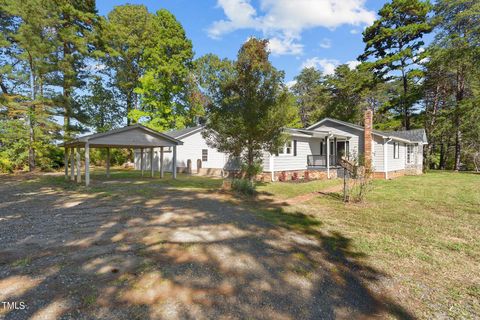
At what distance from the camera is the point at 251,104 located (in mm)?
10664

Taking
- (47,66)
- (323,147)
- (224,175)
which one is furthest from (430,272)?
(47,66)

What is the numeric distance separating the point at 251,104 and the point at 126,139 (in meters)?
7.28

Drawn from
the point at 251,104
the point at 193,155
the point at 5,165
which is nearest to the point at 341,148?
the point at 193,155

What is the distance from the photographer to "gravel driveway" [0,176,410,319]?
283 centimetres

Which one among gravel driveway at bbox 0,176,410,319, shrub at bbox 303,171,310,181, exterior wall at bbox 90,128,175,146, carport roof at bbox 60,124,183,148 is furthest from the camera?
shrub at bbox 303,171,310,181

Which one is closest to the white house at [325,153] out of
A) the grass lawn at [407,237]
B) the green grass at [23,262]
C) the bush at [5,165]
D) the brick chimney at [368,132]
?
the brick chimney at [368,132]

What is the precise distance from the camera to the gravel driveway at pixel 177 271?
111 inches

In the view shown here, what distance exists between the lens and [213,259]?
4.08m

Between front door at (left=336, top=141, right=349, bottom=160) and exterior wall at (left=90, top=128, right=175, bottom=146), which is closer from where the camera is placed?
exterior wall at (left=90, top=128, right=175, bottom=146)

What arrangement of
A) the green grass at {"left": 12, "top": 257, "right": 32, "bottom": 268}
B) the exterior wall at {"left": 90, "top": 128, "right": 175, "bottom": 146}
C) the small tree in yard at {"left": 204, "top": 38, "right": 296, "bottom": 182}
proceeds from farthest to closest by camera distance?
the exterior wall at {"left": 90, "top": 128, "right": 175, "bottom": 146} → the small tree in yard at {"left": 204, "top": 38, "right": 296, "bottom": 182} → the green grass at {"left": 12, "top": 257, "right": 32, "bottom": 268}

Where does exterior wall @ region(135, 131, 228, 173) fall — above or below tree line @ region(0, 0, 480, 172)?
below

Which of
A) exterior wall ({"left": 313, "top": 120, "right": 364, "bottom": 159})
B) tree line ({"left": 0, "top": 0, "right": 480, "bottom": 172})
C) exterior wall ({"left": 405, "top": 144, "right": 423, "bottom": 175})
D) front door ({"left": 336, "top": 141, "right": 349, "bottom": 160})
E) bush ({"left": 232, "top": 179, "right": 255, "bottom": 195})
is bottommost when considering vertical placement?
bush ({"left": 232, "top": 179, "right": 255, "bottom": 195})

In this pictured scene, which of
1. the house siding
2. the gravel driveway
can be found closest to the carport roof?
the house siding

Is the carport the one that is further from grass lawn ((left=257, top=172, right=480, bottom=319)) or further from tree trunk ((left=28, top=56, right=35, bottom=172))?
grass lawn ((left=257, top=172, right=480, bottom=319))
